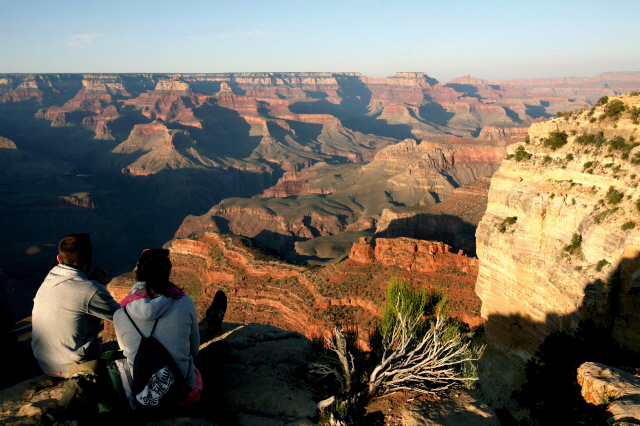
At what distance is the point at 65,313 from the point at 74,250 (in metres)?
1.22

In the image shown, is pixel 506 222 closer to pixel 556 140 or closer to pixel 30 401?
pixel 556 140

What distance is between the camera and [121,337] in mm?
7340

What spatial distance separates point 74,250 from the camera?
26.9ft

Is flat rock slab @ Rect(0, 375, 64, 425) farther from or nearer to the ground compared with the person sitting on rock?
nearer to the ground

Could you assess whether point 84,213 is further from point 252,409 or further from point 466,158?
point 252,409

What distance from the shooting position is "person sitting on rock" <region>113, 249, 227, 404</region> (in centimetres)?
720

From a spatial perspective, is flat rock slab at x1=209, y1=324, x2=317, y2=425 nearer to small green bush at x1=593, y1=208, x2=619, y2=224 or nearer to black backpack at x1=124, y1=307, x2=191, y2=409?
black backpack at x1=124, y1=307, x2=191, y2=409

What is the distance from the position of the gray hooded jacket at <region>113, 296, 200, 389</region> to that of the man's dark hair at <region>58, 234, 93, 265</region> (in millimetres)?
1779

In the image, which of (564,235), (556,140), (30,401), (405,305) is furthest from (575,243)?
(30,401)

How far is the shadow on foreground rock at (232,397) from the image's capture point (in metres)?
7.56

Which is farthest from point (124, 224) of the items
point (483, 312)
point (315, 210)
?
point (483, 312)

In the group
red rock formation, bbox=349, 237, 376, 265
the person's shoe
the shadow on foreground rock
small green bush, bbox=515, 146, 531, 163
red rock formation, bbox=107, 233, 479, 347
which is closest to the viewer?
the shadow on foreground rock

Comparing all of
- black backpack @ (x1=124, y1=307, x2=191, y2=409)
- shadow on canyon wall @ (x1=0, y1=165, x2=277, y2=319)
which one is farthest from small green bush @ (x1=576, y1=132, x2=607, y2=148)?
shadow on canyon wall @ (x1=0, y1=165, x2=277, y2=319)

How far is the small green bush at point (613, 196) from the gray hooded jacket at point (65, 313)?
14.5 m
